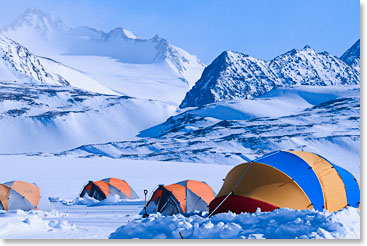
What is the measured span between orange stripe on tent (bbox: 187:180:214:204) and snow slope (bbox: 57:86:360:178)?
3514 centimetres

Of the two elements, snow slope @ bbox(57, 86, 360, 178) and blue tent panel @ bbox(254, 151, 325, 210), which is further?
snow slope @ bbox(57, 86, 360, 178)

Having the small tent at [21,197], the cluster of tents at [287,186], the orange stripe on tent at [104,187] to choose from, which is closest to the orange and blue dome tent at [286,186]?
the cluster of tents at [287,186]

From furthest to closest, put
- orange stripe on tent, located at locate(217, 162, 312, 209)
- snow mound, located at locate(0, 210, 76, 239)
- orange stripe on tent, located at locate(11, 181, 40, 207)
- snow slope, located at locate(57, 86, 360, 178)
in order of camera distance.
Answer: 1. snow slope, located at locate(57, 86, 360, 178)
2. orange stripe on tent, located at locate(11, 181, 40, 207)
3. orange stripe on tent, located at locate(217, 162, 312, 209)
4. snow mound, located at locate(0, 210, 76, 239)

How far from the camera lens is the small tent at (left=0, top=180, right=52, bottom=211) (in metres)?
19.4

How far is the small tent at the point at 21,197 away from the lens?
19438 millimetres

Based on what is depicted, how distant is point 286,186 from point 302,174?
0.59 metres

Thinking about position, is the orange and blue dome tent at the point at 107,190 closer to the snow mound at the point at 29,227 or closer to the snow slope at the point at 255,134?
the snow mound at the point at 29,227

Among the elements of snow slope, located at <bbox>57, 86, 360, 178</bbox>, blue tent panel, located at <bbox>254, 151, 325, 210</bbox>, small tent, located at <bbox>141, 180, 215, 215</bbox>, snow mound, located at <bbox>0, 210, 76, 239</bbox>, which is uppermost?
snow slope, located at <bbox>57, 86, 360, 178</bbox>

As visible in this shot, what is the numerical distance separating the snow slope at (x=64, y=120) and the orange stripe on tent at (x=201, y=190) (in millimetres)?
128125

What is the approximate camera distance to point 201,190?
62.1 feet

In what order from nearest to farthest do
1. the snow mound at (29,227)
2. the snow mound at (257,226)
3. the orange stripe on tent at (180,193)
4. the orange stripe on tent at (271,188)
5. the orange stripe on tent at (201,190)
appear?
the snow mound at (257,226) < the snow mound at (29,227) < the orange stripe on tent at (271,188) < the orange stripe on tent at (180,193) < the orange stripe on tent at (201,190)

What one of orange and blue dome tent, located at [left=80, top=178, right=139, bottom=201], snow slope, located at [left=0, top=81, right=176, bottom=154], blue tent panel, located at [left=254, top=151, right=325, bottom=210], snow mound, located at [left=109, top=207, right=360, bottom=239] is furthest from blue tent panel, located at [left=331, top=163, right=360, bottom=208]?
snow slope, located at [left=0, top=81, right=176, bottom=154]

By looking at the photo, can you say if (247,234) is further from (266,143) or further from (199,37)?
(266,143)

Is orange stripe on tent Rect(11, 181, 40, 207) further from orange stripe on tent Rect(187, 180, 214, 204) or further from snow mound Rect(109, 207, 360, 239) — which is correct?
snow mound Rect(109, 207, 360, 239)
